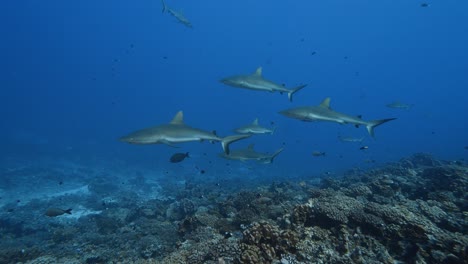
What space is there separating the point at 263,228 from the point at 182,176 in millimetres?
30213

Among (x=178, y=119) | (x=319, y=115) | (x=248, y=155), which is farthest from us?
(x=248, y=155)

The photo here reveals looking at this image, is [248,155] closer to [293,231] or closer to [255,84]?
[255,84]

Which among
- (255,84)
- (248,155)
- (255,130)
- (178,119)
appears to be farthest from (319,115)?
(255,130)

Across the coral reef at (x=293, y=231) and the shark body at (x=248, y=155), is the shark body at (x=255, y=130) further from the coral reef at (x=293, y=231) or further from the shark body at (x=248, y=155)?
the coral reef at (x=293, y=231)

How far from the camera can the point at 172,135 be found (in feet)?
25.9

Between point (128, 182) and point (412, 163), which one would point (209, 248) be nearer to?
point (412, 163)

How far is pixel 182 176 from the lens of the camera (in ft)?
114

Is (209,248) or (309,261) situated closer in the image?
(309,261)

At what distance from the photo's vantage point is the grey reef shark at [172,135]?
7.67 m

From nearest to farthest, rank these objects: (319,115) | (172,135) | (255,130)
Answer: (172,135), (319,115), (255,130)

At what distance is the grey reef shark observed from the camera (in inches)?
302

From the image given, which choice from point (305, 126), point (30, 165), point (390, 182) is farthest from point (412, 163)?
point (305, 126)

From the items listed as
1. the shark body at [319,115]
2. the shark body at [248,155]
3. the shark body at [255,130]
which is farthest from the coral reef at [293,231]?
the shark body at [255,130]

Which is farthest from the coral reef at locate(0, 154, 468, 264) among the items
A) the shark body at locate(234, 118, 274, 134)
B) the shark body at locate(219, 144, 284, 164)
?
the shark body at locate(234, 118, 274, 134)
